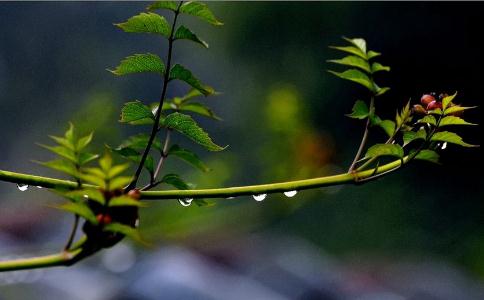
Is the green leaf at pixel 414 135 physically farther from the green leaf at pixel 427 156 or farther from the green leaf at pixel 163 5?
the green leaf at pixel 163 5

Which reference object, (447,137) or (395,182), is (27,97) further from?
(447,137)

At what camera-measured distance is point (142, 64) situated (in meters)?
0.54

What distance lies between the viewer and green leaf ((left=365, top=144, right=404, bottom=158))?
1.71 ft

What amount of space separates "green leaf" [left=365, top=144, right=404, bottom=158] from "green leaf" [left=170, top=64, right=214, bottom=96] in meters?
0.15

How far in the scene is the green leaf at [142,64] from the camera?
20.7 inches

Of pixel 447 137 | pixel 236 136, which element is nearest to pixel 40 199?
pixel 236 136

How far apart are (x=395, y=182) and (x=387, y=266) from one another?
592 millimetres

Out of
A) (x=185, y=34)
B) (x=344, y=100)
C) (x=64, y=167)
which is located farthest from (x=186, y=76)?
(x=344, y=100)

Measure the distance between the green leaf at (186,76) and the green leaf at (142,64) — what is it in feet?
0.04

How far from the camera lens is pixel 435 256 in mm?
4305

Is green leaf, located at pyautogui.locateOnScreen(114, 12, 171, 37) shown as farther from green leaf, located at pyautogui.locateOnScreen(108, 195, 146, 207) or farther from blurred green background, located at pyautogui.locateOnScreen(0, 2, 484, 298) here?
blurred green background, located at pyautogui.locateOnScreen(0, 2, 484, 298)

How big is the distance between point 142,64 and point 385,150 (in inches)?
8.7

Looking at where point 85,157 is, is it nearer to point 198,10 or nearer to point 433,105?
point 198,10

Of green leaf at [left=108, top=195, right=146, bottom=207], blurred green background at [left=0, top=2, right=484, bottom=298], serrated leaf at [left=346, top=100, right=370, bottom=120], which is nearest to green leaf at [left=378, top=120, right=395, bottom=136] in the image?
serrated leaf at [left=346, top=100, right=370, bottom=120]
